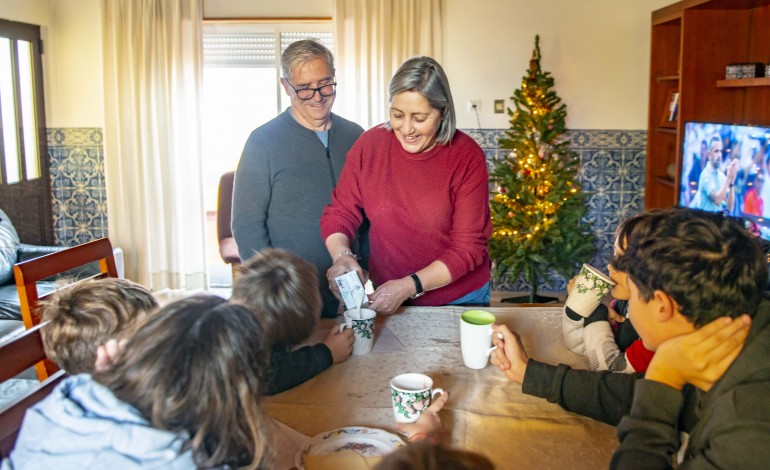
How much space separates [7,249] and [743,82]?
4249 millimetres

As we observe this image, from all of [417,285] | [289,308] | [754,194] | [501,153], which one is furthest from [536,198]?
[289,308]

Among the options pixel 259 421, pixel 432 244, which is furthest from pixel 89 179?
pixel 259 421

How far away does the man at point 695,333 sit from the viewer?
1.08 meters

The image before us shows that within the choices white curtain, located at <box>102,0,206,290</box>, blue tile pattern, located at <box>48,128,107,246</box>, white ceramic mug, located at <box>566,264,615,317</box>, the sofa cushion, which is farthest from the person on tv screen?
blue tile pattern, located at <box>48,128,107,246</box>

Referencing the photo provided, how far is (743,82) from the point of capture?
379 cm

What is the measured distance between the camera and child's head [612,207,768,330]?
3.72 feet

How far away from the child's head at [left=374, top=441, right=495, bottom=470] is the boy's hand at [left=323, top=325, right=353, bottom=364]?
790mm

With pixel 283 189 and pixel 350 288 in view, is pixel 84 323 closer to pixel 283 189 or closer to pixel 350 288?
pixel 350 288

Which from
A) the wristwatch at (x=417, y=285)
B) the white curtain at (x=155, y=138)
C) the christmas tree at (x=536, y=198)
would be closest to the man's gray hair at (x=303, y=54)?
the wristwatch at (x=417, y=285)

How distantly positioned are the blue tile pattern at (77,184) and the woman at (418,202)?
144 inches

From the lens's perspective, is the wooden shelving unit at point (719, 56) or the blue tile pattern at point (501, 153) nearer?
the wooden shelving unit at point (719, 56)

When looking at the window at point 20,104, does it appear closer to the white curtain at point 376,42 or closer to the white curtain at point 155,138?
the white curtain at point 155,138

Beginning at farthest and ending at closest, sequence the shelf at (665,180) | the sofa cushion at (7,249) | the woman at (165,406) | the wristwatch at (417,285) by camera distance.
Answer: the shelf at (665,180), the sofa cushion at (7,249), the wristwatch at (417,285), the woman at (165,406)

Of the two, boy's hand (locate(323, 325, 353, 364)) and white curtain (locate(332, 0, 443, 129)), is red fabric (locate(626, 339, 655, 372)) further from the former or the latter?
white curtain (locate(332, 0, 443, 129))
